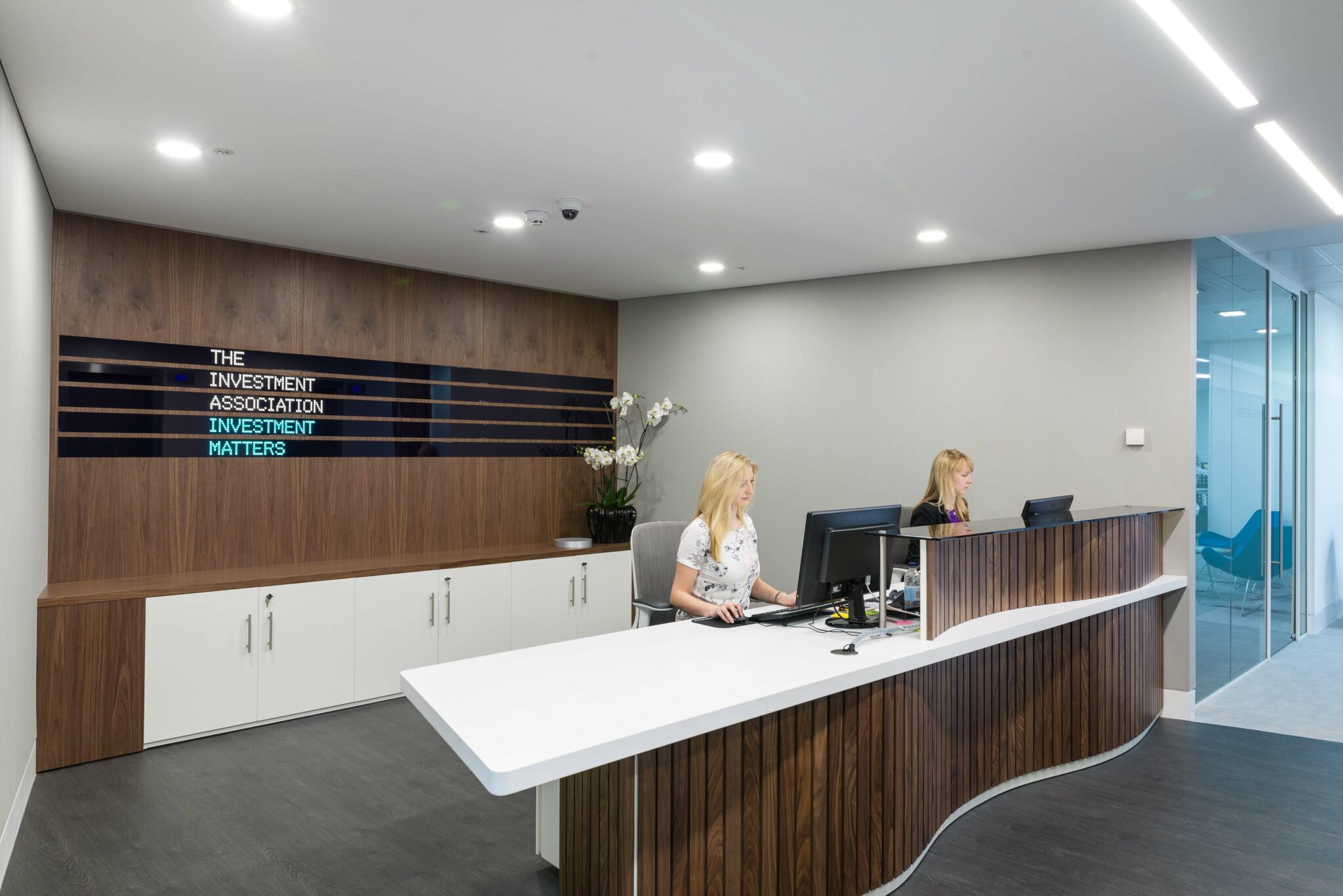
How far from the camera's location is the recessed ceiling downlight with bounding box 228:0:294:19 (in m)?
2.38

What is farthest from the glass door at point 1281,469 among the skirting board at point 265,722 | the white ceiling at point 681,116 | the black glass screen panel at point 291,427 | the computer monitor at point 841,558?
the skirting board at point 265,722

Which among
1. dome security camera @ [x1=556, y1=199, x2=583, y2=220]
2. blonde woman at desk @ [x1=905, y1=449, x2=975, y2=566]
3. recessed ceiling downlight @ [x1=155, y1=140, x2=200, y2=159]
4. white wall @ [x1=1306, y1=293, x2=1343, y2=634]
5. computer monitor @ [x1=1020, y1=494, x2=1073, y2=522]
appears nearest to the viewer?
recessed ceiling downlight @ [x1=155, y1=140, x2=200, y2=159]

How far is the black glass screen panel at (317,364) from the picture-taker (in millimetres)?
4684

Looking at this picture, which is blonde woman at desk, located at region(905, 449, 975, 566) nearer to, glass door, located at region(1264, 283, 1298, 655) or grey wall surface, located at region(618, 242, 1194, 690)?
grey wall surface, located at region(618, 242, 1194, 690)

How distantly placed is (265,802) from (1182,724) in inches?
182

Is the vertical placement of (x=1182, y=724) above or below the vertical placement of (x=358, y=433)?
below

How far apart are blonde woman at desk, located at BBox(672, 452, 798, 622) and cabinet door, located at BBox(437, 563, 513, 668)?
6.83ft

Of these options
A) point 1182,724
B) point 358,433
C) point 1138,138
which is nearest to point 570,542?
point 358,433

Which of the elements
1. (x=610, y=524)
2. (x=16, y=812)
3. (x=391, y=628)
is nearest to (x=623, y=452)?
(x=610, y=524)

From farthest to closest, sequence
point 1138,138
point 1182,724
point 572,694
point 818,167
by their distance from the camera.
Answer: point 1182,724
point 818,167
point 1138,138
point 572,694

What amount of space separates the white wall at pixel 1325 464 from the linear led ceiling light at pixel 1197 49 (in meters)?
4.98

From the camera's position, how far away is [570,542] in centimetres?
633

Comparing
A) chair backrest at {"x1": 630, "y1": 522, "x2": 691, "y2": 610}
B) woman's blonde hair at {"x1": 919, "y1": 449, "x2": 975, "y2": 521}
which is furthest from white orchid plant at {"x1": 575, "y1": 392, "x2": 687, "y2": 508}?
woman's blonde hair at {"x1": 919, "y1": 449, "x2": 975, "y2": 521}

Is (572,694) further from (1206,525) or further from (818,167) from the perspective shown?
(1206,525)
